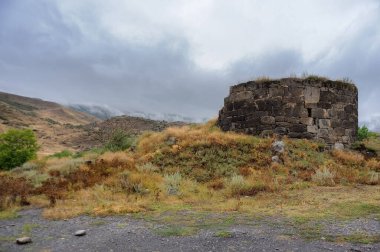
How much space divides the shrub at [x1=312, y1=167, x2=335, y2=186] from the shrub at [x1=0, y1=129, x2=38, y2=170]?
1595 cm

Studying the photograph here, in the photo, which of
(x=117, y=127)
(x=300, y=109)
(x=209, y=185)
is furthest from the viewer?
(x=117, y=127)

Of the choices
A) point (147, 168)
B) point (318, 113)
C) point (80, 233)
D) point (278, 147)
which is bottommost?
point (80, 233)

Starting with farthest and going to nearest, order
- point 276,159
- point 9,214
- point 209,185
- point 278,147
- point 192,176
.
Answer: point 278,147, point 276,159, point 192,176, point 209,185, point 9,214

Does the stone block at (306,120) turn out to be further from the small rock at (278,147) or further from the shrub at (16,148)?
the shrub at (16,148)

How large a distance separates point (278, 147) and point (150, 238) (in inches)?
381

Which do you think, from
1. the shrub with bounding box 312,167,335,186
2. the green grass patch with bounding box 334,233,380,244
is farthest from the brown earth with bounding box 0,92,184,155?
the green grass patch with bounding box 334,233,380,244

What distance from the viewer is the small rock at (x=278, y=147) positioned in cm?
1590

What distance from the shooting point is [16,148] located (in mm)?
23219

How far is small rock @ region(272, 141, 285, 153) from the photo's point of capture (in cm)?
1590

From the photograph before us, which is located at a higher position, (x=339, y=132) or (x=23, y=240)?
(x=339, y=132)

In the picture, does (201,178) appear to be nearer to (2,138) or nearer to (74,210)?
(74,210)

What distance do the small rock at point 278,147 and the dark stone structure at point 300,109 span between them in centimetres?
137

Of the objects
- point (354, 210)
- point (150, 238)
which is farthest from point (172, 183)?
point (354, 210)

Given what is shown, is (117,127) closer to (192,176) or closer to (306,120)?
(306,120)
